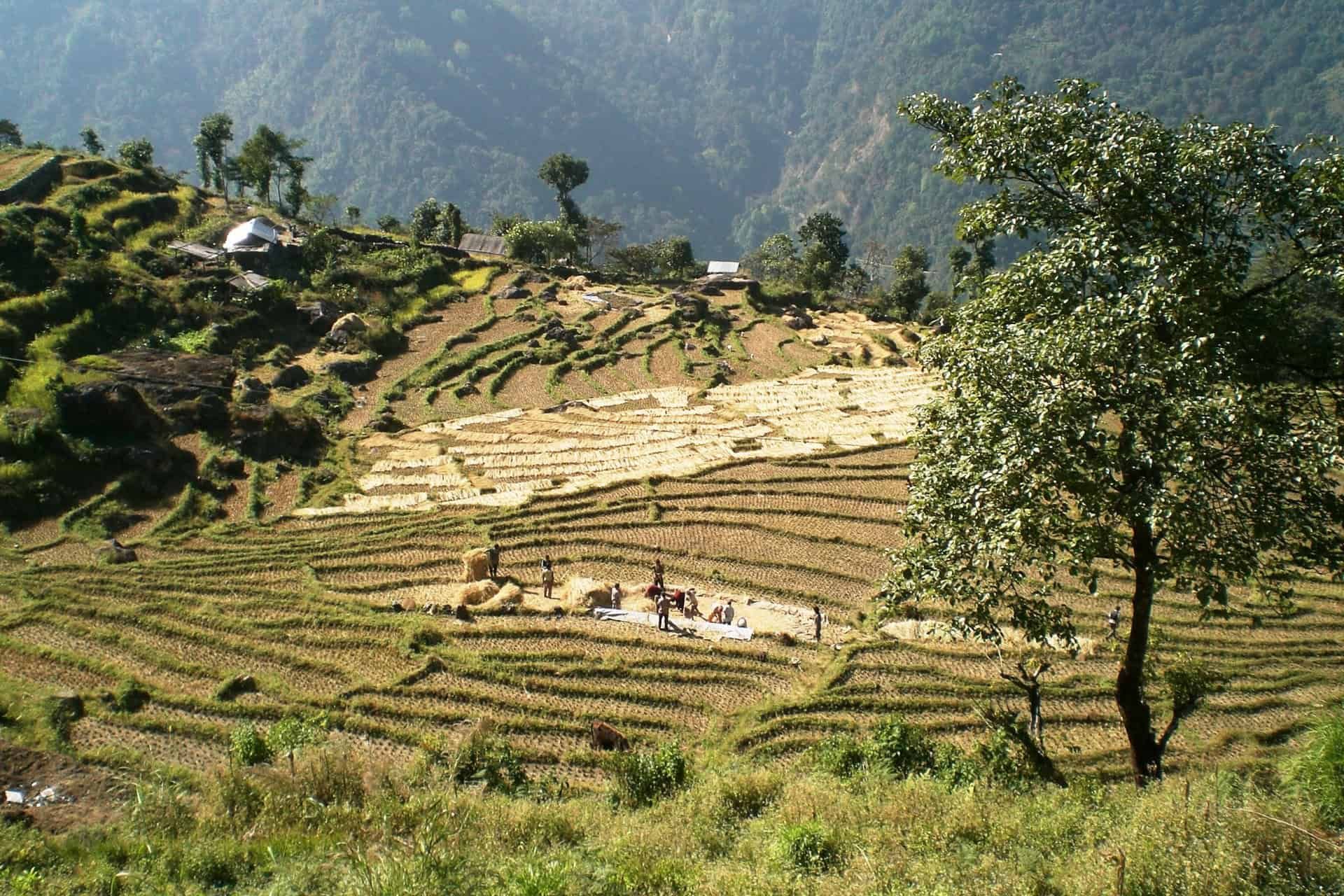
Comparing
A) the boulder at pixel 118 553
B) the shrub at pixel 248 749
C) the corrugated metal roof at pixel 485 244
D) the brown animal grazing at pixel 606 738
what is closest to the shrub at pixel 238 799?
the shrub at pixel 248 749

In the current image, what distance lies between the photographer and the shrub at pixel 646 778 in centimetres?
1338

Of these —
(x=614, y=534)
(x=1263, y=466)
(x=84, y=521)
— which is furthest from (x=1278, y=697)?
(x=84, y=521)

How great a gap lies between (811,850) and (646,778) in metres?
4.80

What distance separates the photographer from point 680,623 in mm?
22875

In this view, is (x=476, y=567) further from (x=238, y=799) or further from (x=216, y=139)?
(x=216, y=139)

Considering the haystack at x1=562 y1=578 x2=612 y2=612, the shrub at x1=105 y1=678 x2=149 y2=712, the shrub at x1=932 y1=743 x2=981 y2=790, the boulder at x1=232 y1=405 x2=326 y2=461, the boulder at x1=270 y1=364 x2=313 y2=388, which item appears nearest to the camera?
the shrub at x1=932 y1=743 x2=981 y2=790

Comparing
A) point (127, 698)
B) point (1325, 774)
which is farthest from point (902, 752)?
point (127, 698)

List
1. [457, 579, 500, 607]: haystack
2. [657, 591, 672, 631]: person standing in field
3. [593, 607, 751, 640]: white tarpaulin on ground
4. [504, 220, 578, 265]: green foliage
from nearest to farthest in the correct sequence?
[593, 607, 751, 640]: white tarpaulin on ground
[657, 591, 672, 631]: person standing in field
[457, 579, 500, 607]: haystack
[504, 220, 578, 265]: green foliage

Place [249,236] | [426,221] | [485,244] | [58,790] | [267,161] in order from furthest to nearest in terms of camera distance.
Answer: [426,221]
[485,244]
[267,161]
[249,236]
[58,790]

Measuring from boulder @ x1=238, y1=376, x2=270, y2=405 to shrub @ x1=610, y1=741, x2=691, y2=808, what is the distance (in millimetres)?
29867

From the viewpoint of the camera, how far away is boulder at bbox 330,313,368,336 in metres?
49.7

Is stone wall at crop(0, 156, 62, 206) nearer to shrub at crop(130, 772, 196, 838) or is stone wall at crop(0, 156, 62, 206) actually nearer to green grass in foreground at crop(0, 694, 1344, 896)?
shrub at crop(130, 772, 196, 838)

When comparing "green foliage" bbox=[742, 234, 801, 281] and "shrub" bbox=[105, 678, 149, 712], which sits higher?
"green foliage" bbox=[742, 234, 801, 281]

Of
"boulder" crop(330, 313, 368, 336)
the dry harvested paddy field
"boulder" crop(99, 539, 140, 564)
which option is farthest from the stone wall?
"boulder" crop(99, 539, 140, 564)
